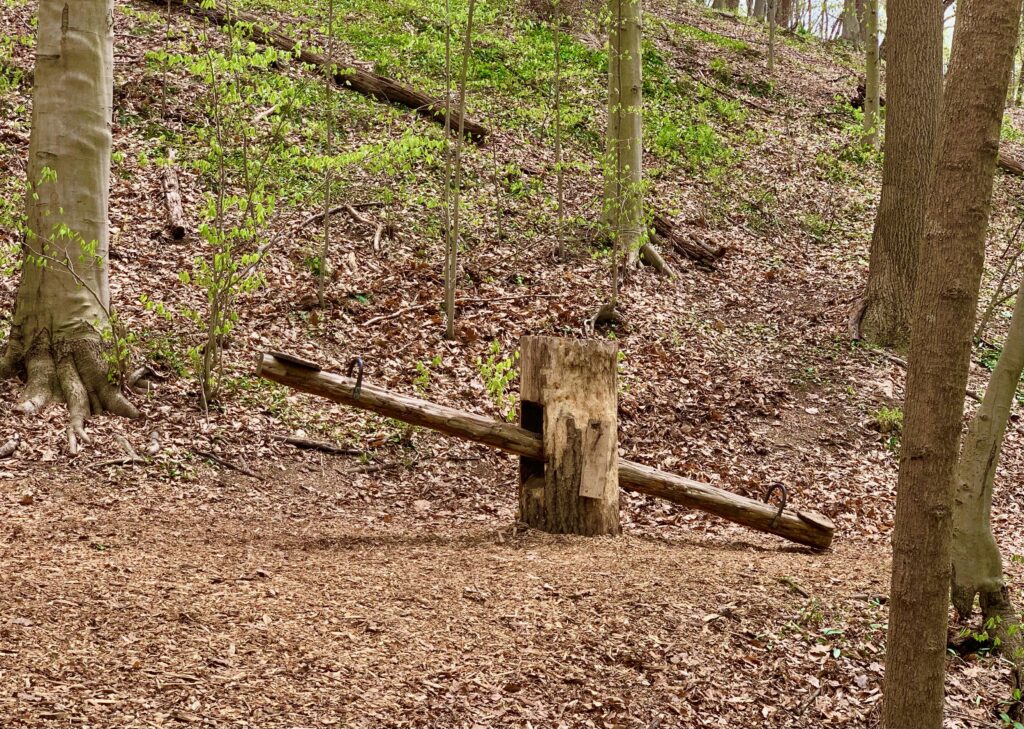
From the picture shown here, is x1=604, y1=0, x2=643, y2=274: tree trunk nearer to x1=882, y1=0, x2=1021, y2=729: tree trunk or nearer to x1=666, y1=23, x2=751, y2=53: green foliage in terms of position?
x1=882, y1=0, x2=1021, y2=729: tree trunk

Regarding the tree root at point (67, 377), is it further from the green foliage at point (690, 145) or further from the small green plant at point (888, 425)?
the green foliage at point (690, 145)

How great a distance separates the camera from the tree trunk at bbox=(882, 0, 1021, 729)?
2633 millimetres

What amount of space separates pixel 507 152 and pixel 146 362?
6.97m

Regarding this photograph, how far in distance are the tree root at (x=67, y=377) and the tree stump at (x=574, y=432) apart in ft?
10.7

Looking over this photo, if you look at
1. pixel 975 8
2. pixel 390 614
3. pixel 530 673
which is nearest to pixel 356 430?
pixel 390 614

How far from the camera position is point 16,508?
5160mm

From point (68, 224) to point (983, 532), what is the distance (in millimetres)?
6472

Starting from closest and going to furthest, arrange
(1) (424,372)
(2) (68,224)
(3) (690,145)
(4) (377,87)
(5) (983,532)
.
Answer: (5) (983,532), (2) (68,224), (1) (424,372), (4) (377,87), (3) (690,145)

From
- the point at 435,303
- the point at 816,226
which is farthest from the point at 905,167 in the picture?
the point at 435,303

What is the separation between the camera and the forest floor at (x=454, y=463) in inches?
145

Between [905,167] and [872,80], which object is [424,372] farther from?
[872,80]

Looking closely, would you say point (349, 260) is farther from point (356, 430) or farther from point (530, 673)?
point (530, 673)

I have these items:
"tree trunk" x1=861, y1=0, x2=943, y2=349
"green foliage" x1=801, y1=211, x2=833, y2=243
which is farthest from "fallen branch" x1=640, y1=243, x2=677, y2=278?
"green foliage" x1=801, y1=211, x2=833, y2=243

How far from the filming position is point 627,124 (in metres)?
10.9
